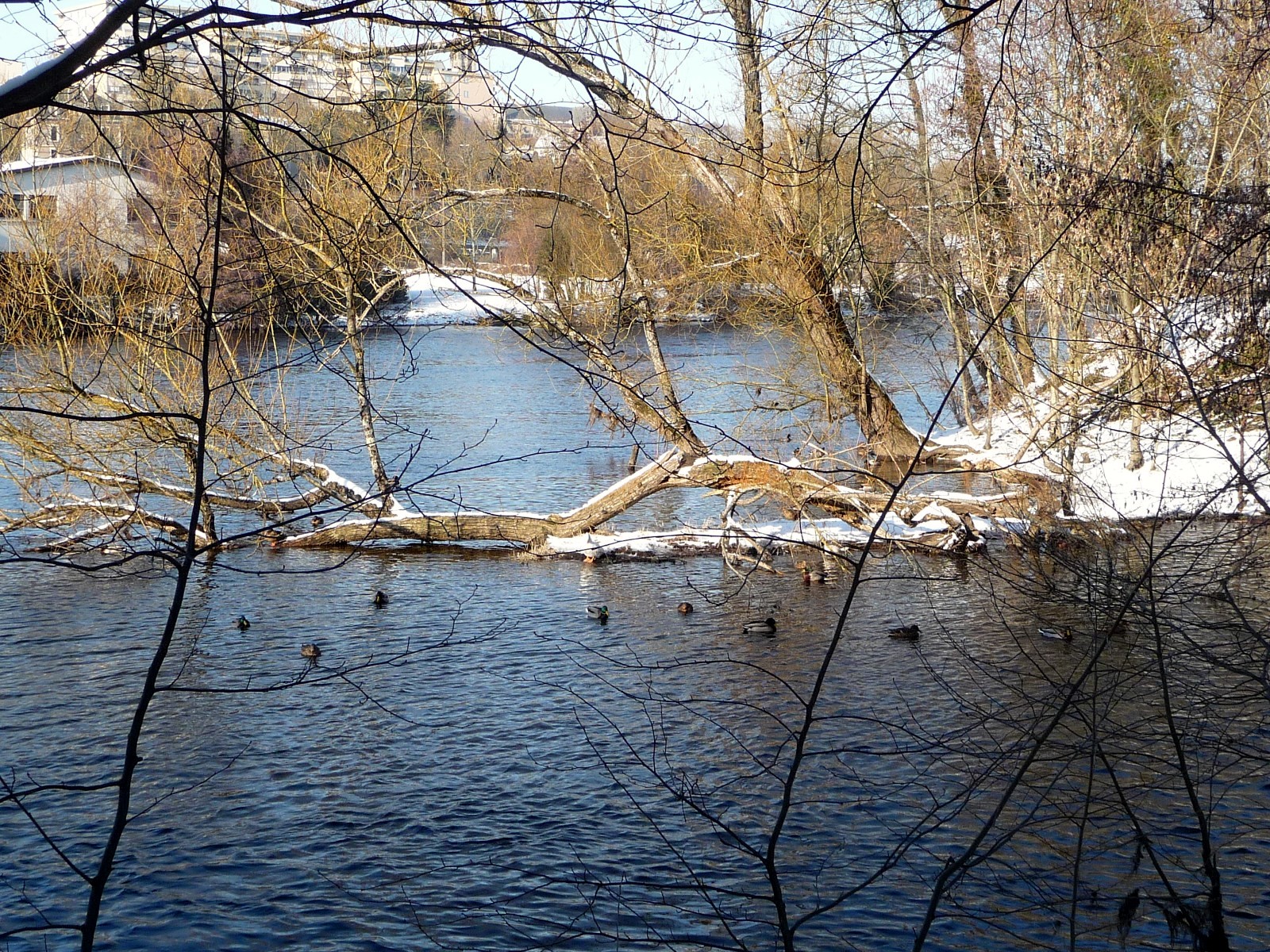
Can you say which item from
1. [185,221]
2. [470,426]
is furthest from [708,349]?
[185,221]

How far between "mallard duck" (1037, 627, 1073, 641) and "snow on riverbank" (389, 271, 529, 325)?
520 cm

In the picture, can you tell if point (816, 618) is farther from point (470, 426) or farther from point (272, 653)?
point (470, 426)

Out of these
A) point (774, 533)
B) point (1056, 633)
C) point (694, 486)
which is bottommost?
point (1056, 633)

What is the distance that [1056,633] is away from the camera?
395 inches

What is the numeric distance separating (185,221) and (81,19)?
5.09 feet

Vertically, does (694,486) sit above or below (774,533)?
above

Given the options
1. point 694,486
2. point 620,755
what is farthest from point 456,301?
point 620,755

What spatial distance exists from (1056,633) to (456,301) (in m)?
8.67

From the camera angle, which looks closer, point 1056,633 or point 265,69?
point 265,69

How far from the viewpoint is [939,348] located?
81.3 ft

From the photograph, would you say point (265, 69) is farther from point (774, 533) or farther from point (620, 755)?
point (774, 533)

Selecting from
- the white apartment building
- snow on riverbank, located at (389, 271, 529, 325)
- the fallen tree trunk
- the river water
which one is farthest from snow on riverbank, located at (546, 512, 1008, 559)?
the white apartment building

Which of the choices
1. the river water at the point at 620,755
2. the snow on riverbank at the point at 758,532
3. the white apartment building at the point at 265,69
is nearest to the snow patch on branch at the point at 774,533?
the snow on riverbank at the point at 758,532

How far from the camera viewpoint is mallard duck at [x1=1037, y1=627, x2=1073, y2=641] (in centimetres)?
978
